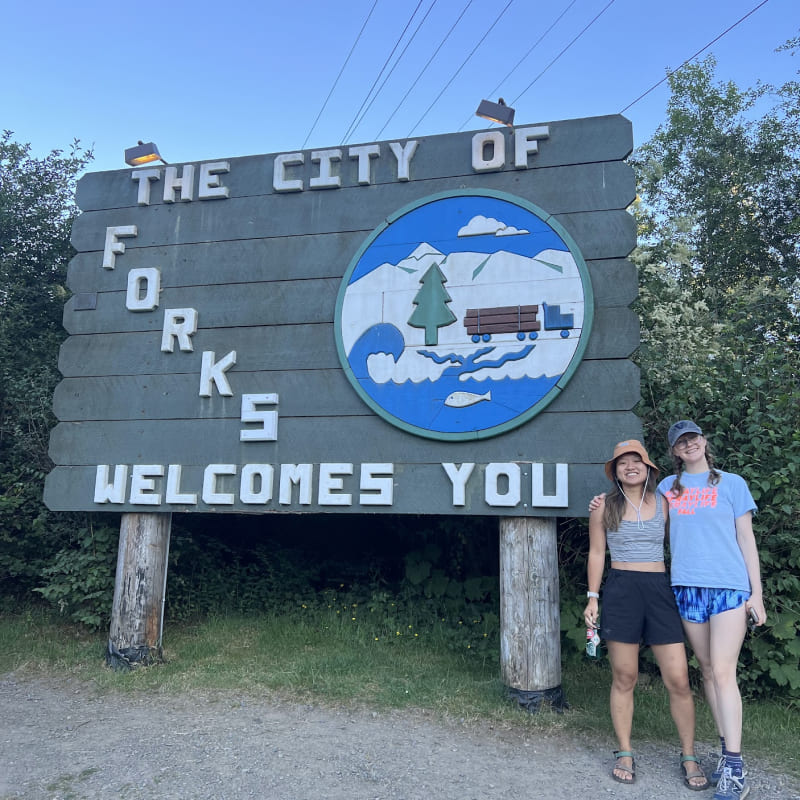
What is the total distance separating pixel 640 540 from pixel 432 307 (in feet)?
7.10

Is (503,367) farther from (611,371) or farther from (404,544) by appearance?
(404,544)

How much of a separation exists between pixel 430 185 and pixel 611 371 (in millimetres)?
1952

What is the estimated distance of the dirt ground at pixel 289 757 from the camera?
10.8 feet

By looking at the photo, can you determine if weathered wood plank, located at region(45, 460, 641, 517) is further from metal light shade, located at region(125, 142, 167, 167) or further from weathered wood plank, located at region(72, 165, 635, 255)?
metal light shade, located at region(125, 142, 167, 167)

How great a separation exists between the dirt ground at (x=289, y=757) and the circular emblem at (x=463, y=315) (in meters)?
1.91

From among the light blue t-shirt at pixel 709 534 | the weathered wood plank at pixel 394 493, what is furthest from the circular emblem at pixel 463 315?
the light blue t-shirt at pixel 709 534

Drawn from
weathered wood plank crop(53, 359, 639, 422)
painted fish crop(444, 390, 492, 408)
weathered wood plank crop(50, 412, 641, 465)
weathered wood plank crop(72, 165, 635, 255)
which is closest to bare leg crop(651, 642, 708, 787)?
weathered wood plank crop(50, 412, 641, 465)

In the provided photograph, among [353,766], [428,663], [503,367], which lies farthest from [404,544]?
[353,766]

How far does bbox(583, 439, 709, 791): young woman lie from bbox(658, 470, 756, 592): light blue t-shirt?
4.8 inches

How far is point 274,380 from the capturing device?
16.8 feet

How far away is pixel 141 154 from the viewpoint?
5863 mm

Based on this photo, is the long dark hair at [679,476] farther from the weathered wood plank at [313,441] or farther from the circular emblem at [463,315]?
the circular emblem at [463,315]

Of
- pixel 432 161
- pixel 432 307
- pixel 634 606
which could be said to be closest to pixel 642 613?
pixel 634 606

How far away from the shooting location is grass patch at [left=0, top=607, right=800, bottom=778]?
4.15 m
